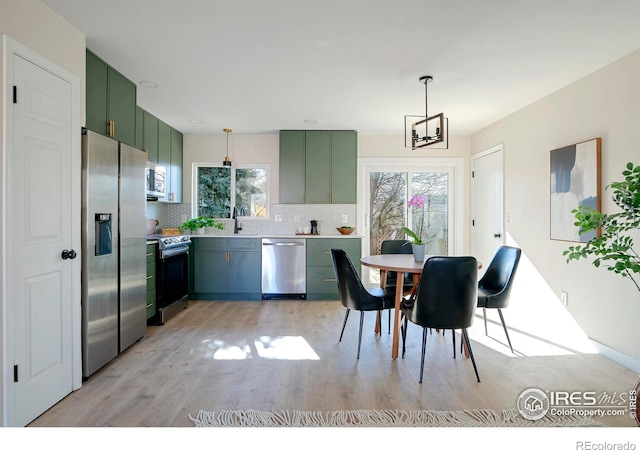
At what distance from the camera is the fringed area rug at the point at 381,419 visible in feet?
6.73

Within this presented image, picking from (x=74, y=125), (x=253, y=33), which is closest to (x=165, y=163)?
(x=74, y=125)

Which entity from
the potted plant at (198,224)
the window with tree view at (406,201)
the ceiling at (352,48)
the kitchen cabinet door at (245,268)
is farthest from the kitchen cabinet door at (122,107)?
the window with tree view at (406,201)

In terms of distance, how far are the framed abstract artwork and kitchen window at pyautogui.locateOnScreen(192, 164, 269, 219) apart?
3.70m

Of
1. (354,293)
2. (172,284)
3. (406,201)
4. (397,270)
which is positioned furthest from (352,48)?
(406,201)

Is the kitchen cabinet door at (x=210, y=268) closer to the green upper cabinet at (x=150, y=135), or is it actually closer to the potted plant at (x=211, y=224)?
the potted plant at (x=211, y=224)

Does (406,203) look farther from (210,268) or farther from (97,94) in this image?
(97,94)

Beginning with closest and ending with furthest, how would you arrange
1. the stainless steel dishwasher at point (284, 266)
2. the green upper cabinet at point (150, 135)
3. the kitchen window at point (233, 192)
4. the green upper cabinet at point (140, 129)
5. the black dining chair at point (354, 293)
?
the black dining chair at point (354, 293) < the green upper cabinet at point (140, 129) < the green upper cabinet at point (150, 135) < the stainless steel dishwasher at point (284, 266) < the kitchen window at point (233, 192)

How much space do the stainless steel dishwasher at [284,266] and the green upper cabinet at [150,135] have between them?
1.75 metres

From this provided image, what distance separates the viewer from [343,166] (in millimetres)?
5414

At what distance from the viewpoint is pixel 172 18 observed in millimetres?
2408

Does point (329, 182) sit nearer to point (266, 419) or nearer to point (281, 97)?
point (281, 97)

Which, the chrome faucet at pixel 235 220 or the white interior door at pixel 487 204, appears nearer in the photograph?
the white interior door at pixel 487 204

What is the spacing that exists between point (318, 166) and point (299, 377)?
3.35m

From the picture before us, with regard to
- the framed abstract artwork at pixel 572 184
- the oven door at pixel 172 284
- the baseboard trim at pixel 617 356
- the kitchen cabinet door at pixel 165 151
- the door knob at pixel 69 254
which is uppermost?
the kitchen cabinet door at pixel 165 151
